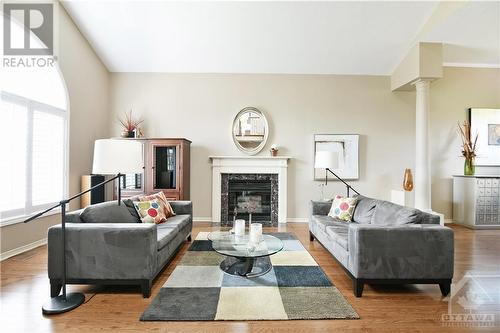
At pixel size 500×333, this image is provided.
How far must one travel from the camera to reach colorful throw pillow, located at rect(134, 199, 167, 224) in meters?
3.35

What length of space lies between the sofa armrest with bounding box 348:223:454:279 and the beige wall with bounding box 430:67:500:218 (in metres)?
3.88

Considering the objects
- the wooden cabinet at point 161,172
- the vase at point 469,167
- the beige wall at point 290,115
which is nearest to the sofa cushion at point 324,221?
the beige wall at point 290,115

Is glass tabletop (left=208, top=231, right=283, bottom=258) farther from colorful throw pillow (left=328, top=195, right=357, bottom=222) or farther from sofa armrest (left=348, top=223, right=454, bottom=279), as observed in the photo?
colorful throw pillow (left=328, top=195, right=357, bottom=222)

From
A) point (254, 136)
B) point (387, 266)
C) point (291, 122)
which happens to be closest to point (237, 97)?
point (254, 136)

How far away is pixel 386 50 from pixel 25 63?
5781 mm

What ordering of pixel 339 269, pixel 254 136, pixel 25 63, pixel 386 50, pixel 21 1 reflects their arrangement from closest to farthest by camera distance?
pixel 339 269, pixel 21 1, pixel 25 63, pixel 386 50, pixel 254 136

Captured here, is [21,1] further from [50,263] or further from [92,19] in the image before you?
[50,263]

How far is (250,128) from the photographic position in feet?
18.1

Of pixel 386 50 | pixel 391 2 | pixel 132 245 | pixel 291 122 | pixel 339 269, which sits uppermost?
pixel 391 2

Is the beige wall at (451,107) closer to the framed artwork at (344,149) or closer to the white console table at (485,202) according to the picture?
the white console table at (485,202)

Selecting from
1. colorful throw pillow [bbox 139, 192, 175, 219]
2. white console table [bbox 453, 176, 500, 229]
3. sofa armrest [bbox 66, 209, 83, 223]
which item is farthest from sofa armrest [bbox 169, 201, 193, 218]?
white console table [bbox 453, 176, 500, 229]

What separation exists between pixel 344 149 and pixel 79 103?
4.99m

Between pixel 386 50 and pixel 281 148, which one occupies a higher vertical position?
pixel 386 50

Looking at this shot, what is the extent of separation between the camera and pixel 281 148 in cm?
556
